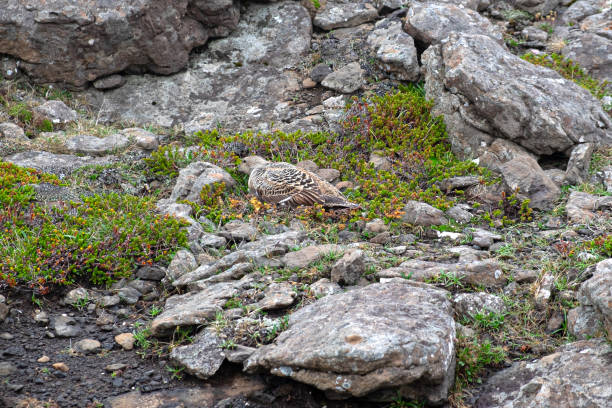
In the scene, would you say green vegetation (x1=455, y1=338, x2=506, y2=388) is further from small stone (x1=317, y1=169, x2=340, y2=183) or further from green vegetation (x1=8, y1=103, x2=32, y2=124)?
green vegetation (x1=8, y1=103, x2=32, y2=124)

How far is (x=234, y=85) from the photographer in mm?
10781

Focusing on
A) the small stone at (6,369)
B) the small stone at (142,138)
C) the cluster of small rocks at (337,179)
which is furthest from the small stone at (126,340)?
the small stone at (142,138)

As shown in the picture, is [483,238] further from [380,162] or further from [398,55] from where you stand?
[398,55]

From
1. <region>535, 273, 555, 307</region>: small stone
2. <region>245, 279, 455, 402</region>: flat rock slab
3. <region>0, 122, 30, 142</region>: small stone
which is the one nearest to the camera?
<region>245, 279, 455, 402</region>: flat rock slab

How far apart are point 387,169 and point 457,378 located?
4.45 m

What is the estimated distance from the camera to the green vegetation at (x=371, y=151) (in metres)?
7.68

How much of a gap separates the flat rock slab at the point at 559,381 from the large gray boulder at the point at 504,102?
467 centimetres

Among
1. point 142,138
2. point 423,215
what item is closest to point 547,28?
point 423,215

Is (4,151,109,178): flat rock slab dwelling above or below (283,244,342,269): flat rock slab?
below

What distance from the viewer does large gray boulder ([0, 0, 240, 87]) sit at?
9789 mm

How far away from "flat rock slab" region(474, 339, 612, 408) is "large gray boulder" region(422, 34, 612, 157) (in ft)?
15.3

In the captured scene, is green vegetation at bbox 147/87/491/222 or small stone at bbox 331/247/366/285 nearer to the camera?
small stone at bbox 331/247/366/285

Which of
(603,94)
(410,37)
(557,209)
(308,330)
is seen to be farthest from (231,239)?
(603,94)

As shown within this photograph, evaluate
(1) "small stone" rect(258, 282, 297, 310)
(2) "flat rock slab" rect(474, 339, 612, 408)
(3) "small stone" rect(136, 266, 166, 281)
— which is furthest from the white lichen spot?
(3) "small stone" rect(136, 266, 166, 281)
